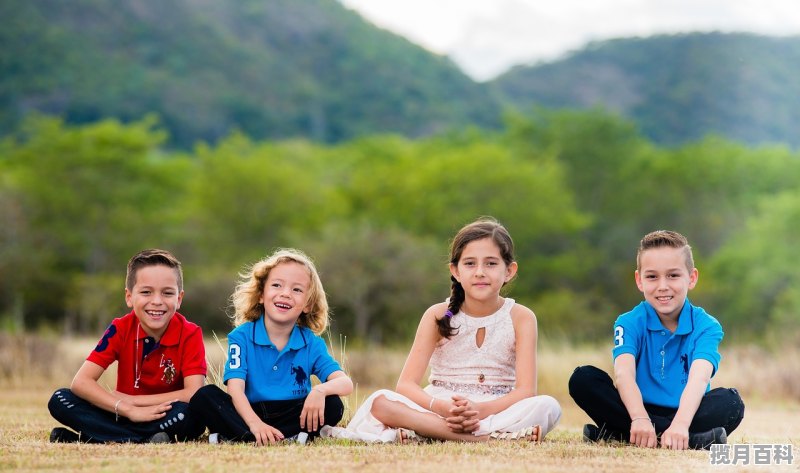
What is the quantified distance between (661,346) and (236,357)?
2.50 m

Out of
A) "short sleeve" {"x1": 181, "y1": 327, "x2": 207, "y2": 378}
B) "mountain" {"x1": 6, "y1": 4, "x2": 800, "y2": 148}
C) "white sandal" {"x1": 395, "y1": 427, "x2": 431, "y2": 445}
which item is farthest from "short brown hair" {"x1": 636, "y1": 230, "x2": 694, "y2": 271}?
"mountain" {"x1": 6, "y1": 4, "x2": 800, "y2": 148}

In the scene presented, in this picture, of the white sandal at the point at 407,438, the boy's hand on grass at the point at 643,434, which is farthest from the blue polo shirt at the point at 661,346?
the white sandal at the point at 407,438

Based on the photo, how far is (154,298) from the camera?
626 cm

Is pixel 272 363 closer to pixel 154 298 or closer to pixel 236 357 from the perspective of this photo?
pixel 236 357

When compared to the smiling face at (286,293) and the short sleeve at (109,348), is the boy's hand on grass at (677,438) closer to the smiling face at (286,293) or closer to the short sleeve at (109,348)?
the smiling face at (286,293)

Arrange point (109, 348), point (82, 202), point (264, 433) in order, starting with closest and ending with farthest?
point (264, 433)
point (109, 348)
point (82, 202)

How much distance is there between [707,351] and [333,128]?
107 meters

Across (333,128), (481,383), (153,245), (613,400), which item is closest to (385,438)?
(481,383)

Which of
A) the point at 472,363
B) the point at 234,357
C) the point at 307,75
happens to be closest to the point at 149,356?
the point at 234,357

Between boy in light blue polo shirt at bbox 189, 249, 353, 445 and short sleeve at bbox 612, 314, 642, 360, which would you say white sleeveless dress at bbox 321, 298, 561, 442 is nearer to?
boy in light blue polo shirt at bbox 189, 249, 353, 445

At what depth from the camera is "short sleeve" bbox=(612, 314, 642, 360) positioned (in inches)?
240

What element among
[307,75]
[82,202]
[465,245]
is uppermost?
[307,75]

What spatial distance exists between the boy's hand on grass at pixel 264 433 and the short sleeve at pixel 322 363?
53 centimetres

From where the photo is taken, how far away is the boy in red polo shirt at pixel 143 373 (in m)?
6.05
